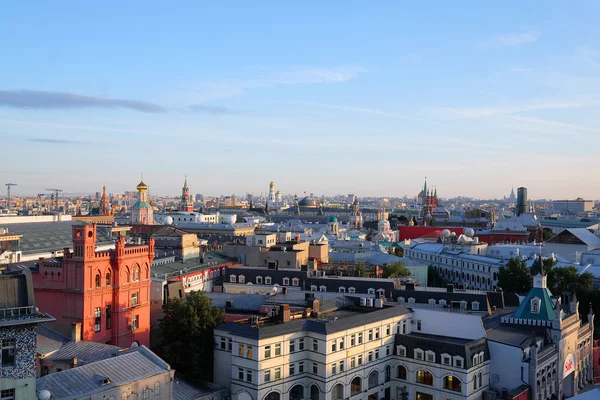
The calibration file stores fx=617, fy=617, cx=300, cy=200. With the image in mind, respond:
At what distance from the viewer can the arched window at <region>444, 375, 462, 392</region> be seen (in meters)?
49.3

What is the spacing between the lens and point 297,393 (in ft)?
159

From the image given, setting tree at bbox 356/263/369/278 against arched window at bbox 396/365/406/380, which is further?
tree at bbox 356/263/369/278

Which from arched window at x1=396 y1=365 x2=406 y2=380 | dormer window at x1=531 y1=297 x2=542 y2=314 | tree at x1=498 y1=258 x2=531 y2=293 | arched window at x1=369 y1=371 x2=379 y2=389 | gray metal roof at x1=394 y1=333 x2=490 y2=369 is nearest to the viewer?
gray metal roof at x1=394 y1=333 x2=490 y2=369

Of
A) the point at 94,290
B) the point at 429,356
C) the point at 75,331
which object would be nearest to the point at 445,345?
the point at 429,356

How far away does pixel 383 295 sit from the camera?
223 feet

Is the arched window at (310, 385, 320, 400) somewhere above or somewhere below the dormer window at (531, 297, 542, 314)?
below

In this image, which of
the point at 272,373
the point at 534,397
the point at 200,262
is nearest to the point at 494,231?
the point at 200,262

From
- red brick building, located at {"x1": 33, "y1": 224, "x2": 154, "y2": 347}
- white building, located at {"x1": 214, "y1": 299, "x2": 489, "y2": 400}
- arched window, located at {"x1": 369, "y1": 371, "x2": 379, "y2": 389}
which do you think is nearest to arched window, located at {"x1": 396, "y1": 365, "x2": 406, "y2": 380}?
white building, located at {"x1": 214, "y1": 299, "x2": 489, "y2": 400}

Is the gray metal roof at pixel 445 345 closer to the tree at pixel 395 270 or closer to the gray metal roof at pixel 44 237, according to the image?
the tree at pixel 395 270

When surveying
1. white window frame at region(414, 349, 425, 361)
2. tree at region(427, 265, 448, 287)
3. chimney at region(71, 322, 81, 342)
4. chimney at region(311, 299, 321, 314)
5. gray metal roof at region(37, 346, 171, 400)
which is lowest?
tree at region(427, 265, 448, 287)

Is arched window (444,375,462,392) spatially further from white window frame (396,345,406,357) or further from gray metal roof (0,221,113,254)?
gray metal roof (0,221,113,254)

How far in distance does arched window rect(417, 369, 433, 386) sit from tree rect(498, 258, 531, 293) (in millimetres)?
40176

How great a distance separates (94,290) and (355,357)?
21571 millimetres

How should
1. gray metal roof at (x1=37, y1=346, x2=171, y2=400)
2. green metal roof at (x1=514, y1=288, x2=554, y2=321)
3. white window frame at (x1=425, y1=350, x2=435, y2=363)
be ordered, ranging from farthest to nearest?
green metal roof at (x1=514, y1=288, x2=554, y2=321) → white window frame at (x1=425, y1=350, x2=435, y2=363) → gray metal roof at (x1=37, y1=346, x2=171, y2=400)
